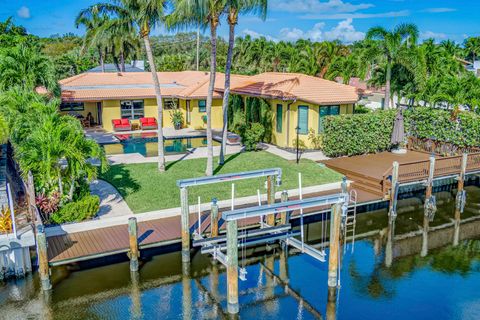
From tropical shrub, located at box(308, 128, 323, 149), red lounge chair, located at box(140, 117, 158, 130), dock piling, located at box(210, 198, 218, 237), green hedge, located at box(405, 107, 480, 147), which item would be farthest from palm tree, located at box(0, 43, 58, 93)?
green hedge, located at box(405, 107, 480, 147)

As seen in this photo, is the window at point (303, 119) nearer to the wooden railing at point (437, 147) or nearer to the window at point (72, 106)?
the wooden railing at point (437, 147)

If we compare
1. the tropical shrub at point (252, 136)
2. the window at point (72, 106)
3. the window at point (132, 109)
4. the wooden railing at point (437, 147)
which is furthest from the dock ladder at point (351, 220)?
the window at point (72, 106)

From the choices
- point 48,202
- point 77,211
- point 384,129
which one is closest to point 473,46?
point 384,129

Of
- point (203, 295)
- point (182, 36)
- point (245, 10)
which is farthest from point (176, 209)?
point (182, 36)

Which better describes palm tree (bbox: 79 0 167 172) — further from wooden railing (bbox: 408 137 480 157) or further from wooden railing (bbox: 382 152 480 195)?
wooden railing (bbox: 408 137 480 157)

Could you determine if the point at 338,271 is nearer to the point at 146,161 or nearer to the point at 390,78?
the point at 146,161

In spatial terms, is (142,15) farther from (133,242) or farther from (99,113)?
(99,113)
